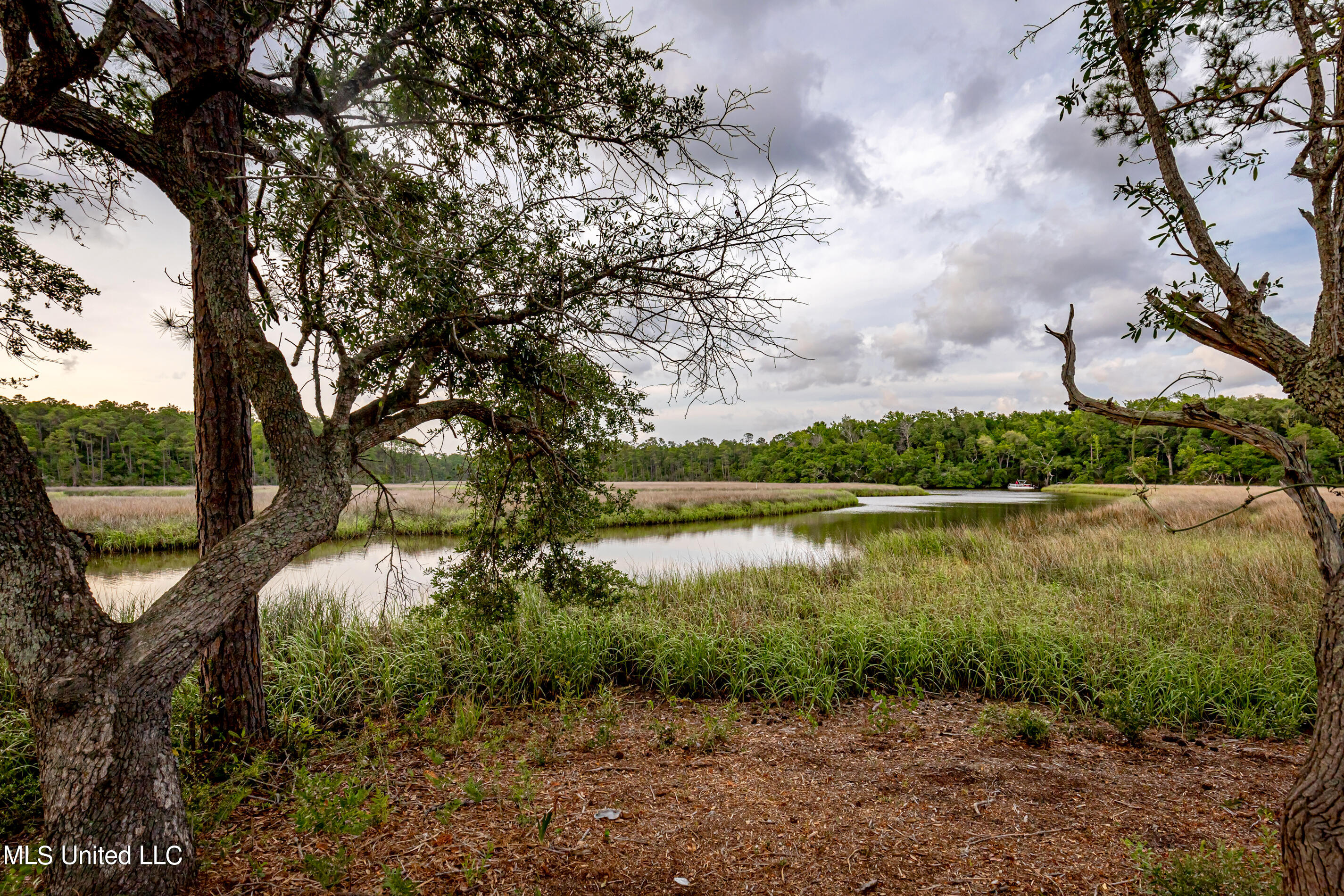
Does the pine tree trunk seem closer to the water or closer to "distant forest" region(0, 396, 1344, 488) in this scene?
the water

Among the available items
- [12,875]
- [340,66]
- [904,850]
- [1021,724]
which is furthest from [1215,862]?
[340,66]

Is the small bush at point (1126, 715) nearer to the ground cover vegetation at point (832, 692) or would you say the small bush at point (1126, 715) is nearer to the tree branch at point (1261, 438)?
the ground cover vegetation at point (832, 692)

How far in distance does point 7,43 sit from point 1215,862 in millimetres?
5866

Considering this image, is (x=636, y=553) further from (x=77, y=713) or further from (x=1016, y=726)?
(x=77, y=713)

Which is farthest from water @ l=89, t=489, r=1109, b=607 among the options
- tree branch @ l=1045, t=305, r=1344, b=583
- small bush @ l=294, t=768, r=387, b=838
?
tree branch @ l=1045, t=305, r=1344, b=583

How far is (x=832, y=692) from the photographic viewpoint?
4.51m

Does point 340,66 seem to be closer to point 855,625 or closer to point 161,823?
point 161,823

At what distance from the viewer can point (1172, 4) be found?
2354mm

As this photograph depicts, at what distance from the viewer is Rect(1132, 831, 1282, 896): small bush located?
1.94m

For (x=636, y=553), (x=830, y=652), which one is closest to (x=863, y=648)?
(x=830, y=652)

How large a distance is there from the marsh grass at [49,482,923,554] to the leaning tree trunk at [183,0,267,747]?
74 centimetres

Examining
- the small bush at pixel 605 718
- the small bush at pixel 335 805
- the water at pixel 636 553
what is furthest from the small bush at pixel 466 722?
the water at pixel 636 553

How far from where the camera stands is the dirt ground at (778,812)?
2.38 meters

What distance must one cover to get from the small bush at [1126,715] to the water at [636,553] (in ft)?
15.8
